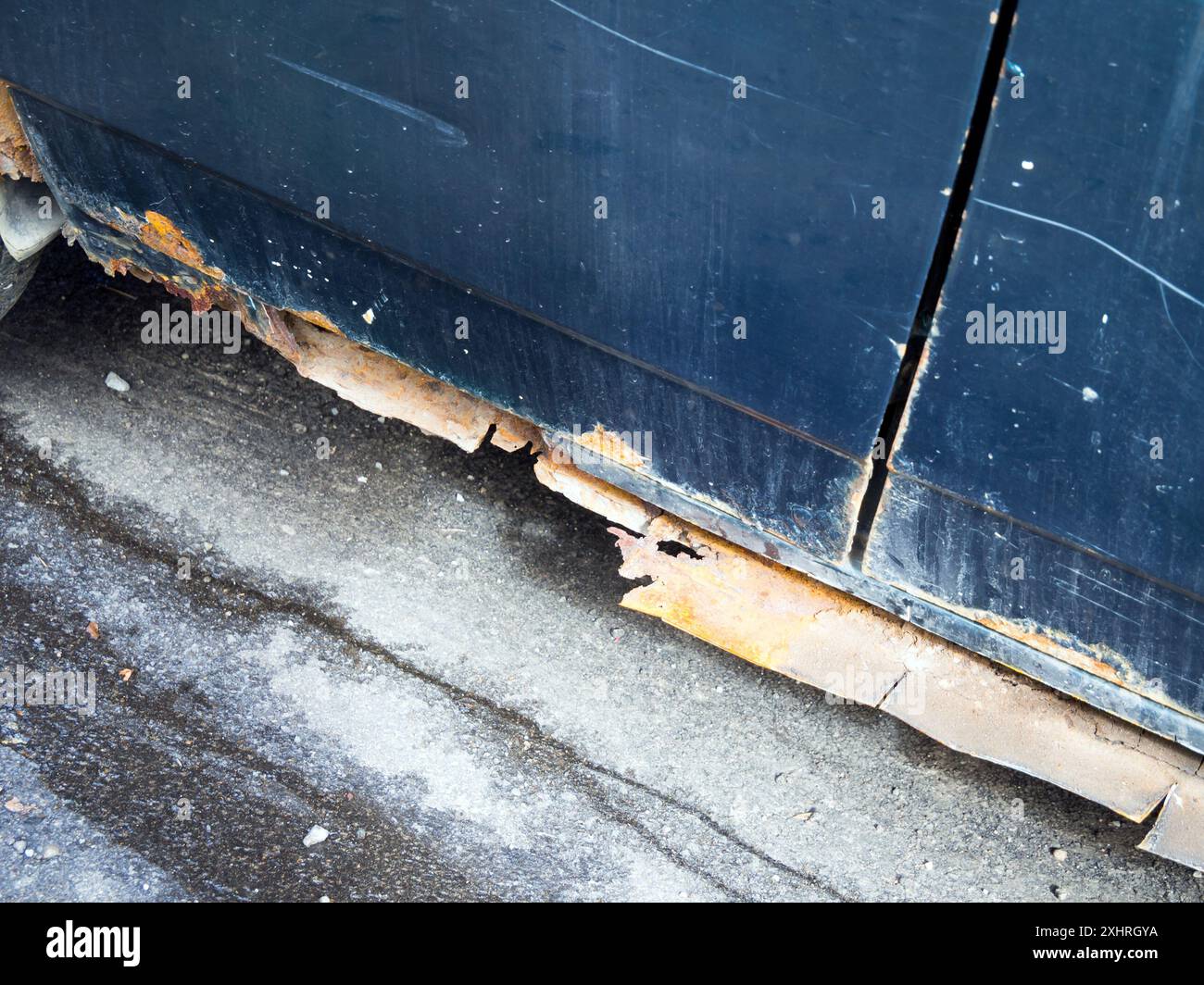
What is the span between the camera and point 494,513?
3049 millimetres

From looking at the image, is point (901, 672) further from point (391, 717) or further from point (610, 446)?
point (391, 717)

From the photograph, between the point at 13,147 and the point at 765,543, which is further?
the point at 13,147

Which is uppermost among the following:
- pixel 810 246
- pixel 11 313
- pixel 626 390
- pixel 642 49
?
pixel 642 49

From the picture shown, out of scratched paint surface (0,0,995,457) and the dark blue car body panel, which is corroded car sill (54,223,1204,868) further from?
scratched paint surface (0,0,995,457)

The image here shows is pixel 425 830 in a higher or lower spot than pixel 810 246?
lower

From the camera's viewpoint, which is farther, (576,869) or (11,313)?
(11,313)

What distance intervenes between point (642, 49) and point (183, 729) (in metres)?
1.77

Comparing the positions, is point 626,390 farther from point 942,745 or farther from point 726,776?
point 942,745

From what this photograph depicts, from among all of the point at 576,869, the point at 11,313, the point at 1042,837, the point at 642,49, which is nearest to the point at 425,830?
the point at 576,869

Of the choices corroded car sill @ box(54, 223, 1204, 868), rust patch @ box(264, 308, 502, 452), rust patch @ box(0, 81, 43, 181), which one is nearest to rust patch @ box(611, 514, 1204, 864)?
corroded car sill @ box(54, 223, 1204, 868)

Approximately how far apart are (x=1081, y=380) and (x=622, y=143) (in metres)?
0.82

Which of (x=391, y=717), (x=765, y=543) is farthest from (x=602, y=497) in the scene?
(x=391, y=717)

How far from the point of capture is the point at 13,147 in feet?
8.50
